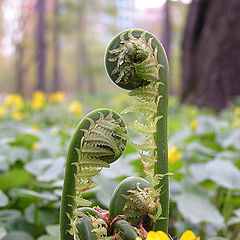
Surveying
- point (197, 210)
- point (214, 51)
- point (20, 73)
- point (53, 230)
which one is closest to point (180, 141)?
point (197, 210)

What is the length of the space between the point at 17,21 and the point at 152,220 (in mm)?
11094

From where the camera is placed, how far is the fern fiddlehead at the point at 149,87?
0.41 meters

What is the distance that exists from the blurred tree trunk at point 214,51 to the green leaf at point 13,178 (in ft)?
10.7

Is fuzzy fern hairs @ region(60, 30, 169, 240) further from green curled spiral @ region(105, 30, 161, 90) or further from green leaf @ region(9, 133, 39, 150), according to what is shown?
green leaf @ region(9, 133, 39, 150)

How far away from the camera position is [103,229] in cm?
41

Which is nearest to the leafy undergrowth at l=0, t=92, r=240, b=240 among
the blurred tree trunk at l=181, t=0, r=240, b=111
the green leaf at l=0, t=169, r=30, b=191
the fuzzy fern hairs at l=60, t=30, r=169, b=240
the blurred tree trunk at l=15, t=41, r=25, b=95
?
the green leaf at l=0, t=169, r=30, b=191

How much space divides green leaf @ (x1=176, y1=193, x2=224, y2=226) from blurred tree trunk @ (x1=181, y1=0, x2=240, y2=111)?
3.11m

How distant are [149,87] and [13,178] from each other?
2.05 ft

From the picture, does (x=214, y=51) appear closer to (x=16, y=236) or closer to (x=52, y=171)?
(x=52, y=171)

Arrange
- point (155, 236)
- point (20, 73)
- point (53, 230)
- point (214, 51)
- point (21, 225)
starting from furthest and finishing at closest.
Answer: point (20, 73)
point (214, 51)
point (21, 225)
point (53, 230)
point (155, 236)

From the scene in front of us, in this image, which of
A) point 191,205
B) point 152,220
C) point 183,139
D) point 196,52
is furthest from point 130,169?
point 196,52

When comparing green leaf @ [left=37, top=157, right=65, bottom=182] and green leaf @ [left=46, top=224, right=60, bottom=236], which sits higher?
green leaf @ [left=37, top=157, right=65, bottom=182]

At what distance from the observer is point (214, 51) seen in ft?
13.0

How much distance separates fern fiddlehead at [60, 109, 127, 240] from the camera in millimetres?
404
